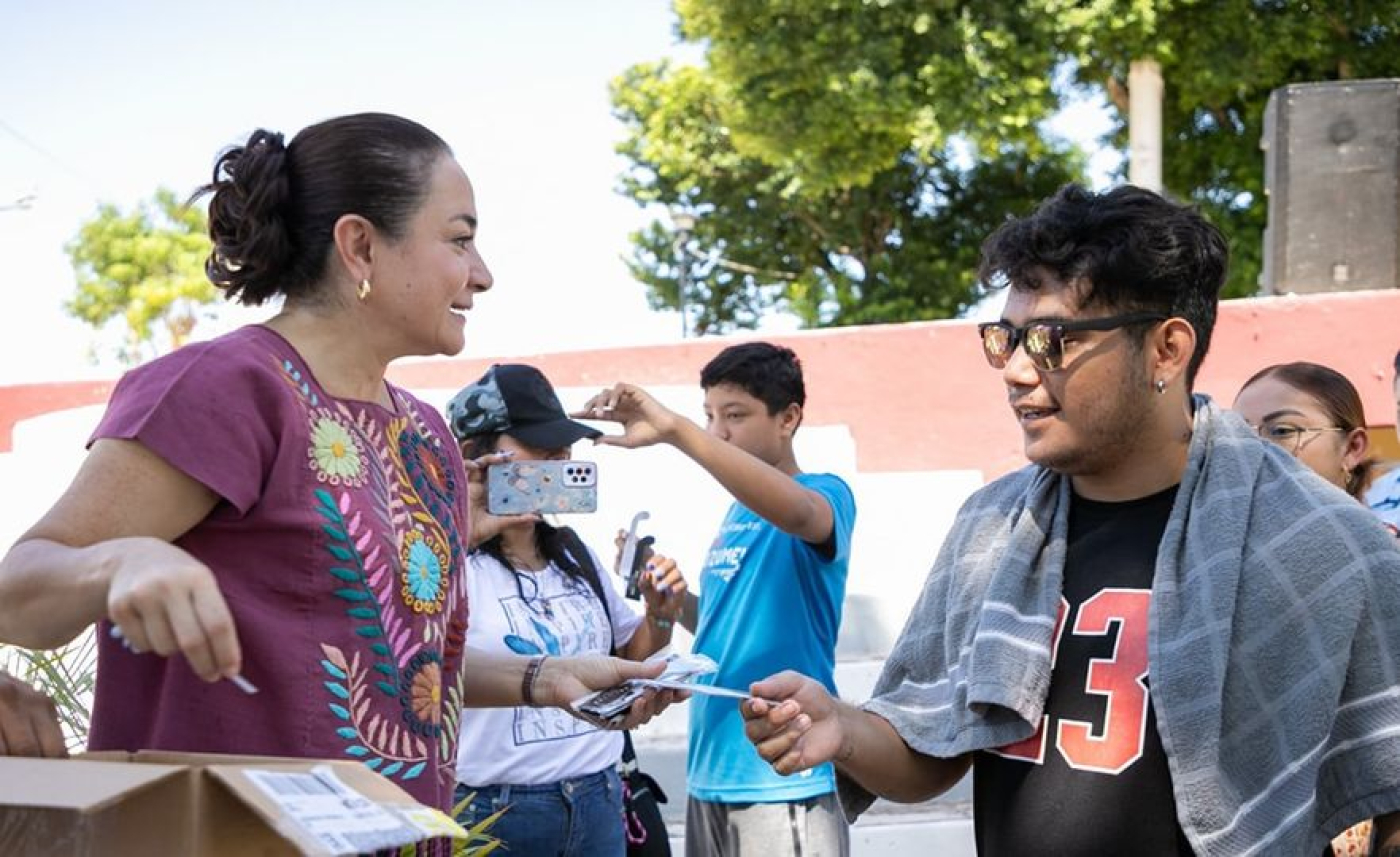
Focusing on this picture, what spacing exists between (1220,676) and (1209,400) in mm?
557

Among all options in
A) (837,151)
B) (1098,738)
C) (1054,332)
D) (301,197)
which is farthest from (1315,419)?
(837,151)

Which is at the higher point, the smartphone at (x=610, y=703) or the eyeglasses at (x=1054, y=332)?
the eyeglasses at (x=1054, y=332)

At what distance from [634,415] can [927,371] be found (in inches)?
246

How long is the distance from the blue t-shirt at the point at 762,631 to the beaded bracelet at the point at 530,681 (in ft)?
3.81

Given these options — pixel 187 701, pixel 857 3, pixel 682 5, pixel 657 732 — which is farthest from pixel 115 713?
pixel 682 5

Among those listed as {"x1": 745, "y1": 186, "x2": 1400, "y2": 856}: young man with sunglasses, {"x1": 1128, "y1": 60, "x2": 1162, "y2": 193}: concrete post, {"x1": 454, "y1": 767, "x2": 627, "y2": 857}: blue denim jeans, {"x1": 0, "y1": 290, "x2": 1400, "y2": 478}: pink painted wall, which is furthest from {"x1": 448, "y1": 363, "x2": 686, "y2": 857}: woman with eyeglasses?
{"x1": 1128, "y1": 60, "x2": 1162, "y2": 193}: concrete post

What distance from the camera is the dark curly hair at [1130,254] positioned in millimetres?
2414

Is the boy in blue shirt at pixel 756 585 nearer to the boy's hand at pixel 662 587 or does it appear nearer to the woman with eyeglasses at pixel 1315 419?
the boy's hand at pixel 662 587

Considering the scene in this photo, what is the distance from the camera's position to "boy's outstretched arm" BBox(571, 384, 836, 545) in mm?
3686

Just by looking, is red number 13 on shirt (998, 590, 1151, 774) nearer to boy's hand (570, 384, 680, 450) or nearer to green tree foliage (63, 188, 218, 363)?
boy's hand (570, 384, 680, 450)

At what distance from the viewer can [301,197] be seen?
2.28 metres

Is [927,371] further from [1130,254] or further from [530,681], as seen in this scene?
[1130,254]

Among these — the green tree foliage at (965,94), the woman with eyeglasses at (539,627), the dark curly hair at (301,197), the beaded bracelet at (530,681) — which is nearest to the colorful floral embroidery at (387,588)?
the dark curly hair at (301,197)

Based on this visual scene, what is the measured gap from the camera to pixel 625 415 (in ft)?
12.2
